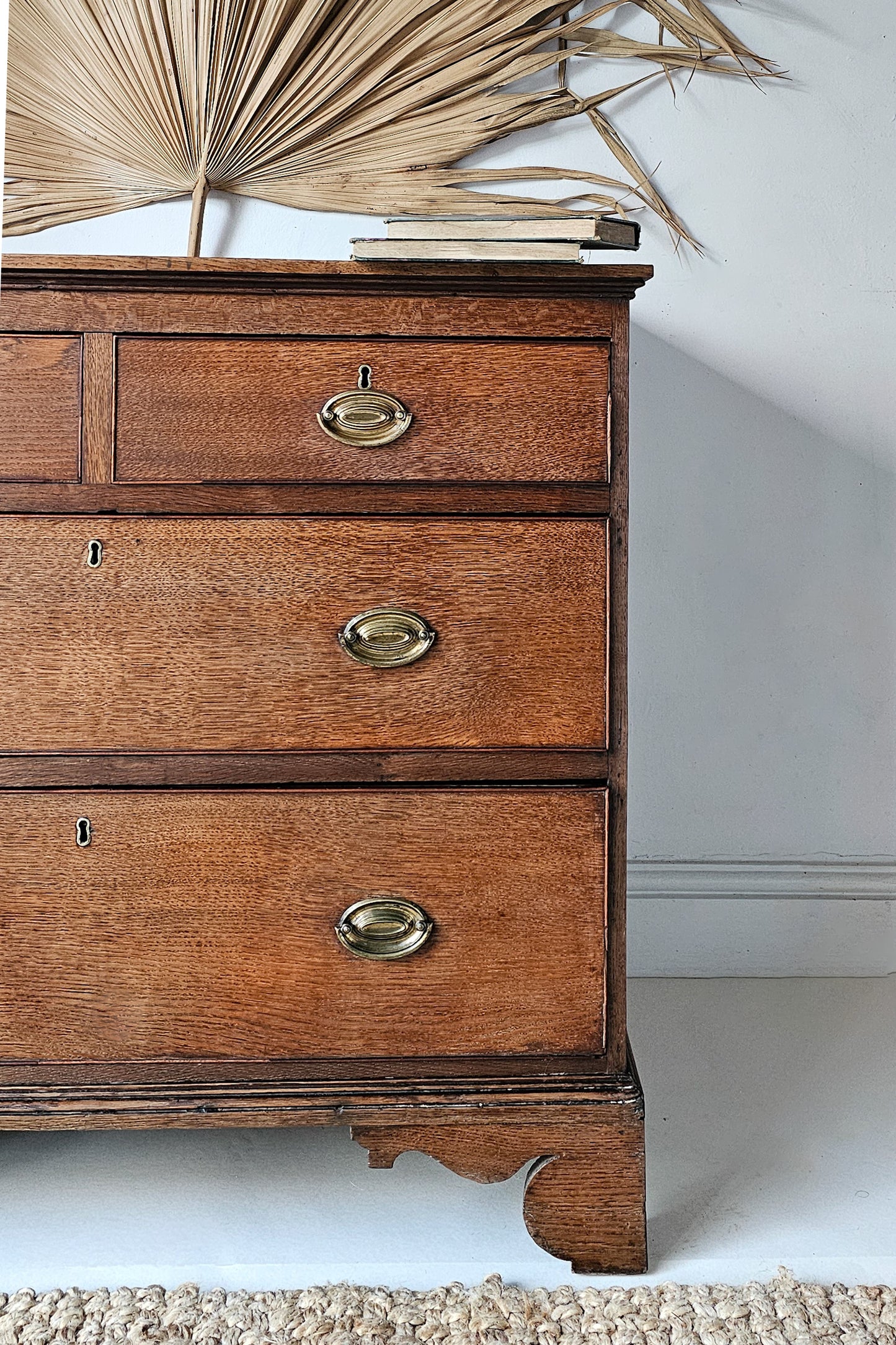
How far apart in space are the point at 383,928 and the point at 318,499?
1.32ft

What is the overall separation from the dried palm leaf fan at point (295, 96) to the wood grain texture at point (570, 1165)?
1183 millimetres

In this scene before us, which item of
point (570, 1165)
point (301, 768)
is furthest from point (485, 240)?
point (570, 1165)

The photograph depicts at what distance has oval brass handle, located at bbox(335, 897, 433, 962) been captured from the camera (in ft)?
3.30

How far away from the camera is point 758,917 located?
1.71 meters

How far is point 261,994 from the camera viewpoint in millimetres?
1008

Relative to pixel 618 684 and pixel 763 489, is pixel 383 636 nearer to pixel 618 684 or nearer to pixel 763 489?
pixel 618 684

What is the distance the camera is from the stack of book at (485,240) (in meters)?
0.97

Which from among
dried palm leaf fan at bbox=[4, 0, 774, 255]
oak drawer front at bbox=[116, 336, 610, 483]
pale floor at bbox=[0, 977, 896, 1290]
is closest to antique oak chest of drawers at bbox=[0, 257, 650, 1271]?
oak drawer front at bbox=[116, 336, 610, 483]

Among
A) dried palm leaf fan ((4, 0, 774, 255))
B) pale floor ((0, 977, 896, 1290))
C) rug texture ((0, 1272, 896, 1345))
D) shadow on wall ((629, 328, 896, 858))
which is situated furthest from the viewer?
shadow on wall ((629, 328, 896, 858))

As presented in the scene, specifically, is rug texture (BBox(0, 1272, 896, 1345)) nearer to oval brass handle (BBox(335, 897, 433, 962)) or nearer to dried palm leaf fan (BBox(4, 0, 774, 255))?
oval brass handle (BBox(335, 897, 433, 962))

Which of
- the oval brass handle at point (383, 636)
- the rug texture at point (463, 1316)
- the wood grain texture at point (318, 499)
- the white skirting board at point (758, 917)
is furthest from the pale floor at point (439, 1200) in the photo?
the wood grain texture at point (318, 499)

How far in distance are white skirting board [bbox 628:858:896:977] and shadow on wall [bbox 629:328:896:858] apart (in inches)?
1.2

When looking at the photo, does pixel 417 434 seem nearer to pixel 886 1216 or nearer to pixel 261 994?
pixel 261 994

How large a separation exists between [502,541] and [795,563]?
846mm
